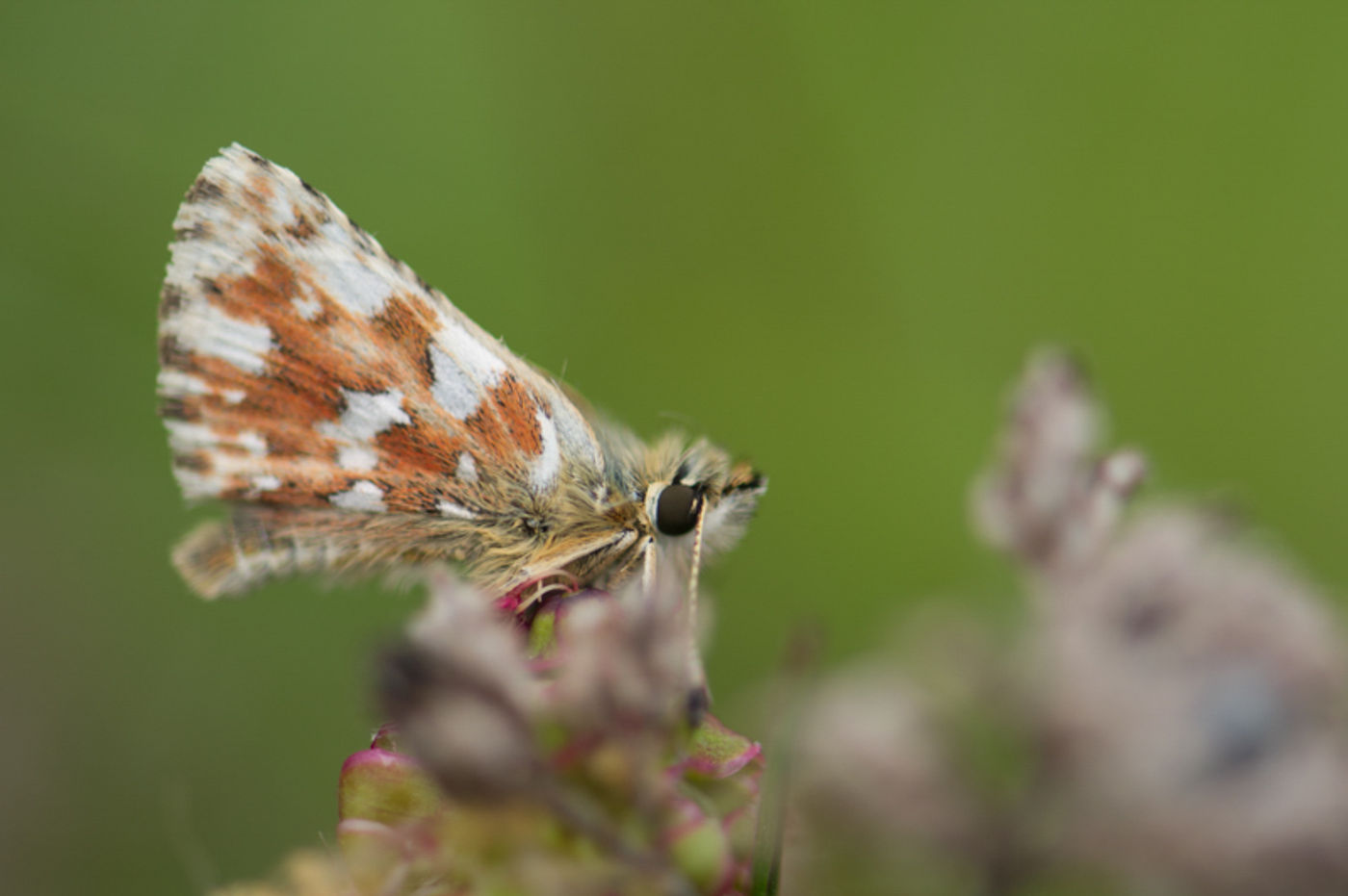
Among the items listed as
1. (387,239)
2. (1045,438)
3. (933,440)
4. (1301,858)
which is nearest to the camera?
(1301,858)

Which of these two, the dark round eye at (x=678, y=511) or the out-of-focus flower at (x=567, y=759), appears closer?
the out-of-focus flower at (x=567, y=759)

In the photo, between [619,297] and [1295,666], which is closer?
[1295,666]

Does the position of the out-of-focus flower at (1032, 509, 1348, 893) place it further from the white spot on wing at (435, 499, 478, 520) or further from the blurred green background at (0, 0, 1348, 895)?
the blurred green background at (0, 0, 1348, 895)

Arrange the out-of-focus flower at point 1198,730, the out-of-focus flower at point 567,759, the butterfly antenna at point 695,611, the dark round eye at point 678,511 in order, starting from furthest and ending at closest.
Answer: the dark round eye at point 678,511
the butterfly antenna at point 695,611
the out-of-focus flower at point 567,759
the out-of-focus flower at point 1198,730

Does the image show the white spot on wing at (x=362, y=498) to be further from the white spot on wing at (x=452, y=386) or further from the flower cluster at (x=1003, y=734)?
the flower cluster at (x=1003, y=734)

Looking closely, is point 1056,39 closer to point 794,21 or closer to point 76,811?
point 794,21

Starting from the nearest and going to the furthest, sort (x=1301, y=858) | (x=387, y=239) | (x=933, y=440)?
(x=1301, y=858), (x=933, y=440), (x=387, y=239)

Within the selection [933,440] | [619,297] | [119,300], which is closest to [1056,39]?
[933,440]

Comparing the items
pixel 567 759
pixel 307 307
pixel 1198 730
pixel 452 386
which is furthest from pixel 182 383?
pixel 1198 730

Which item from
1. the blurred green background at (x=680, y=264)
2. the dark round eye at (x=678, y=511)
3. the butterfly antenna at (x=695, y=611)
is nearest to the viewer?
the butterfly antenna at (x=695, y=611)

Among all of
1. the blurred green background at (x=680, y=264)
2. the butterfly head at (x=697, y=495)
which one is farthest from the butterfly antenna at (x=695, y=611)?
the blurred green background at (x=680, y=264)
